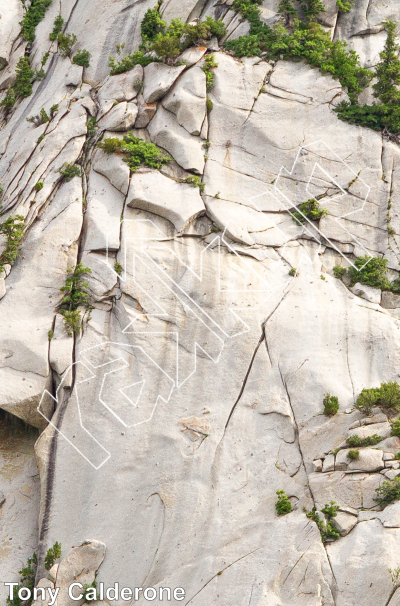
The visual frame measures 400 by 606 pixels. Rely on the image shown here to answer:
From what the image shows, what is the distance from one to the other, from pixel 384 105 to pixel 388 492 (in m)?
13.8

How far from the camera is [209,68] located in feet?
84.3

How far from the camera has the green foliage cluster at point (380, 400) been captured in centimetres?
1997

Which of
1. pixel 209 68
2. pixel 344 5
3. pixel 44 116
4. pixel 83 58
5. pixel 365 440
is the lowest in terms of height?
pixel 365 440

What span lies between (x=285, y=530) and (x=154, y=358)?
6384 mm

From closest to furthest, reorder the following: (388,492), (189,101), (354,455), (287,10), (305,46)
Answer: (388,492) → (354,455) → (189,101) → (305,46) → (287,10)

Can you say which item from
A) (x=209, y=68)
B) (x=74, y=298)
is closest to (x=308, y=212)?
(x=209, y=68)

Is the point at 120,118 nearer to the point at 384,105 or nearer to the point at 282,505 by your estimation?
the point at 384,105

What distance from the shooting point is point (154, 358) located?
70.7 ft

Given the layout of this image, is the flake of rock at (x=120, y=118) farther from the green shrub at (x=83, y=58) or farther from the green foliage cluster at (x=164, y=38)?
the green shrub at (x=83, y=58)

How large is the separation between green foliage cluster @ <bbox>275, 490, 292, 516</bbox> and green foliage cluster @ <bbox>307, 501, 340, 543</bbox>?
0.59 metres

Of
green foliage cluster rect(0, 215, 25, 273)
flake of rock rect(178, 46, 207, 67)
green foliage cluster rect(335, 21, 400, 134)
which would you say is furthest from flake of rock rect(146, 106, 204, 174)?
green foliage cluster rect(0, 215, 25, 273)

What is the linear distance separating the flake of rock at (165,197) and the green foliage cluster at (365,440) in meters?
8.64

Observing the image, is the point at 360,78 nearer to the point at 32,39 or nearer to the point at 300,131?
the point at 300,131

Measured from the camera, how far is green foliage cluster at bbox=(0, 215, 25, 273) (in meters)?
22.9
